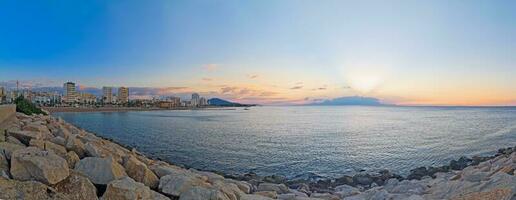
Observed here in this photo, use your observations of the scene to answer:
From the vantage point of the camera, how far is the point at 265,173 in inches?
623

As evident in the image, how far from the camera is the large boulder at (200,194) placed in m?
5.64

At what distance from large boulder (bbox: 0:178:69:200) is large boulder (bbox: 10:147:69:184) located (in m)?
0.17

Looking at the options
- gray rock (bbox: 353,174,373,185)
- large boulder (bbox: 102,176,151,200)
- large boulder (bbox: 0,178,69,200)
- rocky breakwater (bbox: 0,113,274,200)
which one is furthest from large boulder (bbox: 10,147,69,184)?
gray rock (bbox: 353,174,373,185)

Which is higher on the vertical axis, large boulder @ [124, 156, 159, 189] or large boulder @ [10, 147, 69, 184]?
large boulder @ [10, 147, 69, 184]

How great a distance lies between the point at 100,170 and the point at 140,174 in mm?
803

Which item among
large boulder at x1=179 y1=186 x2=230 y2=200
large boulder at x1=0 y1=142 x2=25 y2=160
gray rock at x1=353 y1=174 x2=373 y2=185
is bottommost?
gray rock at x1=353 y1=174 x2=373 y2=185

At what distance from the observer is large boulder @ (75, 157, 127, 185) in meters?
5.40

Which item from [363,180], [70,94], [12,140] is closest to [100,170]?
[12,140]

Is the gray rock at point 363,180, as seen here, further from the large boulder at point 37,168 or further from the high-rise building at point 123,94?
the high-rise building at point 123,94

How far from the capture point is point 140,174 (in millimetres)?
6172

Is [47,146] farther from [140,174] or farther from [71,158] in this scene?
[140,174]

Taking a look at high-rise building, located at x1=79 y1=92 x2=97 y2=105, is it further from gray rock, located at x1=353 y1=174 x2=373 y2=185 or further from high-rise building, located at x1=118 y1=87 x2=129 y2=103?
gray rock, located at x1=353 y1=174 x2=373 y2=185

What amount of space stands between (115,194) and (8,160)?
1.56m

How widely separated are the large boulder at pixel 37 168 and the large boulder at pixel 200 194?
1765 millimetres
